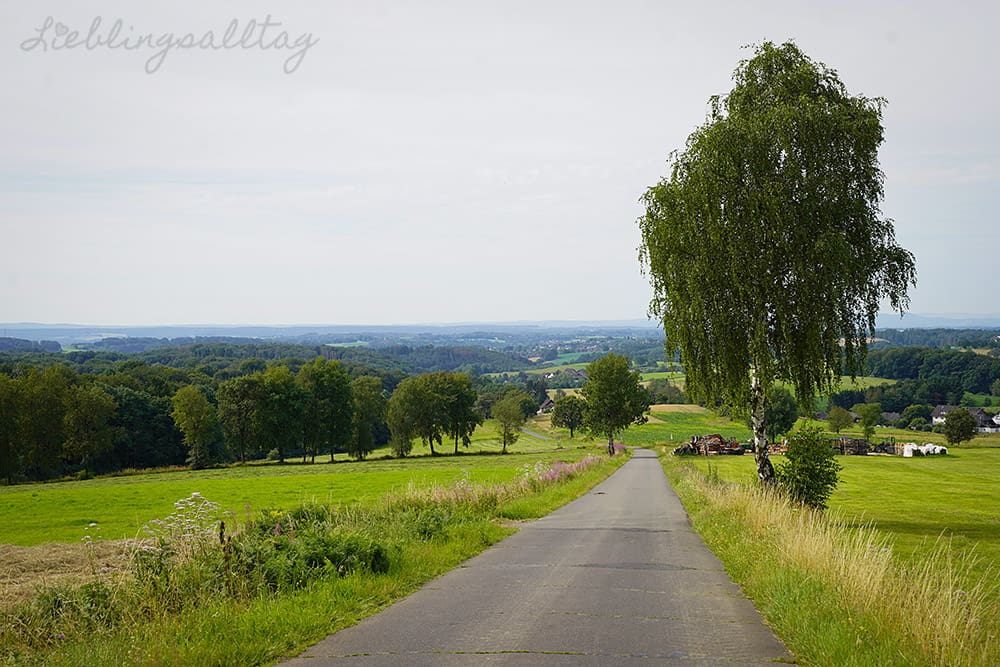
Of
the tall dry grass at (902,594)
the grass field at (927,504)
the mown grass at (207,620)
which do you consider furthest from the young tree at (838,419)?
the mown grass at (207,620)

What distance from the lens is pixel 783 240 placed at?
2164cm

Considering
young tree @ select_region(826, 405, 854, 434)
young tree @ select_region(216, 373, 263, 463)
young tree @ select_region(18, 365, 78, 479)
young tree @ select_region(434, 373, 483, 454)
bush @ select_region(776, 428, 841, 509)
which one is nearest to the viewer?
bush @ select_region(776, 428, 841, 509)

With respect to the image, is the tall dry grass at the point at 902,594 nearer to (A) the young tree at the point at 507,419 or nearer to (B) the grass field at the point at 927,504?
(B) the grass field at the point at 927,504

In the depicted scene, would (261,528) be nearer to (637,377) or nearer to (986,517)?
(986,517)

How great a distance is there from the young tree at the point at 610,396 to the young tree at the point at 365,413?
109ft

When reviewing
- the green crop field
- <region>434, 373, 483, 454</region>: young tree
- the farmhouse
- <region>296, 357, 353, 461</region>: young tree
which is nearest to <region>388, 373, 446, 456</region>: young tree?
<region>434, 373, 483, 454</region>: young tree

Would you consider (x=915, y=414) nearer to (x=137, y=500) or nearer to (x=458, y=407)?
(x=458, y=407)

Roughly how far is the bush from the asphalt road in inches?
293

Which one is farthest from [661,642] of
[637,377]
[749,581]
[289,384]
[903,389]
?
[903,389]

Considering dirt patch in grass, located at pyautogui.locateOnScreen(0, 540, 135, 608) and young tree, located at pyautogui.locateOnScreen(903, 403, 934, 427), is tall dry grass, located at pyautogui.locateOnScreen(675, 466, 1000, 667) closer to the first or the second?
dirt patch in grass, located at pyautogui.locateOnScreen(0, 540, 135, 608)

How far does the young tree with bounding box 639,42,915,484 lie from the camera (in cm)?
2134

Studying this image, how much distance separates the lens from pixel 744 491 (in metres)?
22.2

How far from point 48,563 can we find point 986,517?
31.3 metres

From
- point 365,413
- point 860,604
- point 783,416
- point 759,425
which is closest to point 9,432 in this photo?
point 365,413
